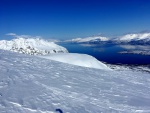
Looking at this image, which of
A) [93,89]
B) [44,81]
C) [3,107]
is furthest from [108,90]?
[3,107]

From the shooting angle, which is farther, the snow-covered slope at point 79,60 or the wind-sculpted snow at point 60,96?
the snow-covered slope at point 79,60

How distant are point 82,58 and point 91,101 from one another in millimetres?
15214

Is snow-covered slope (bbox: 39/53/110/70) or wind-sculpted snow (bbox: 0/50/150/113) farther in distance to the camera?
snow-covered slope (bbox: 39/53/110/70)

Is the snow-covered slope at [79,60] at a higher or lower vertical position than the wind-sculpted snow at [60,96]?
higher

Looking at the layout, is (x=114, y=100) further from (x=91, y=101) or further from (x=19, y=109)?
(x=19, y=109)

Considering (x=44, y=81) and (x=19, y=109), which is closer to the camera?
(x=19, y=109)

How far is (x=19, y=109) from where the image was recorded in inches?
238

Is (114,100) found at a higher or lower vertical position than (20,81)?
lower

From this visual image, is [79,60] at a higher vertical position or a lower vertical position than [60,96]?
higher

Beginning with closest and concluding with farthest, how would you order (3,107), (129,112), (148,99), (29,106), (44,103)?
(3,107), (29,106), (44,103), (129,112), (148,99)

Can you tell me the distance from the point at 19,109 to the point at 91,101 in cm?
282

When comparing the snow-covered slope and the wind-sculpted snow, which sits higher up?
the snow-covered slope

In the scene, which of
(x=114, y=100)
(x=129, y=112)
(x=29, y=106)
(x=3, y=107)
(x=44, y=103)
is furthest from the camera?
(x=114, y=100)

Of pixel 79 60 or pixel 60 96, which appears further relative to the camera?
pixel 79 60
